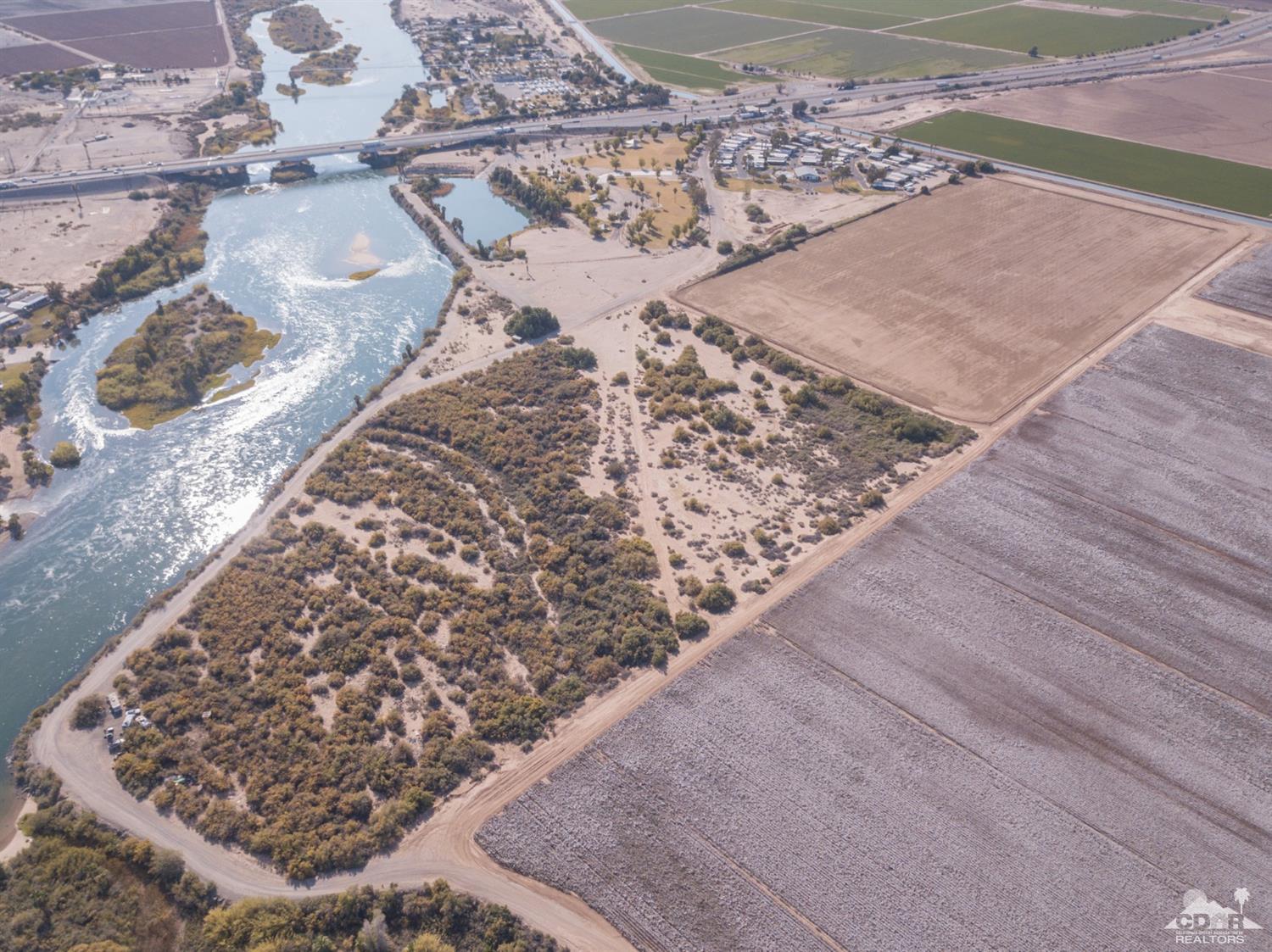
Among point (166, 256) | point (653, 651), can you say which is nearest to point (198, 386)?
point (166, 256)

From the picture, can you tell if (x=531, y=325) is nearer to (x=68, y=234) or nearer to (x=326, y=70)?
(x=68, y=234)

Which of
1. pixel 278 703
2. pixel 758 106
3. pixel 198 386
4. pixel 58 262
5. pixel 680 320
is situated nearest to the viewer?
pixel 278 703

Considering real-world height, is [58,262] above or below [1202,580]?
above

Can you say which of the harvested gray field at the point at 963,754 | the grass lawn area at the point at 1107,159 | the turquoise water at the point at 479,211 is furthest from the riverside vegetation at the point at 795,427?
the grass lawn area at the point at 1107,159

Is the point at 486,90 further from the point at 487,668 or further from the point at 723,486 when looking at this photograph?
the point at 487,668

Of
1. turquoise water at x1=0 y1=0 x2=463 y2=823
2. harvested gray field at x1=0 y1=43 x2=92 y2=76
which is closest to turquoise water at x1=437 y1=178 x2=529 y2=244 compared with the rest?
turquoise water at x1=0 y1=0 x2=463 y2=823

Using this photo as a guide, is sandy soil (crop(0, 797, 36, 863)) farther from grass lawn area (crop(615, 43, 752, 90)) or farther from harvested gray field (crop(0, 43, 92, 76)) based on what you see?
harvested gray field (crop(0, 43, 92, 76))

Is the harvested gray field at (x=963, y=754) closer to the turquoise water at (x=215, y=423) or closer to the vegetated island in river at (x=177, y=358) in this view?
the turquoise water at (x=215, y=423)
